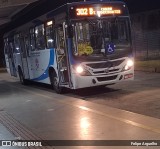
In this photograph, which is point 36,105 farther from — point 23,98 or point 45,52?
point 45,52

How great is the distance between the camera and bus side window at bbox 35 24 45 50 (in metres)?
16.4

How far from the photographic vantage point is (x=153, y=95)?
12.4 meters

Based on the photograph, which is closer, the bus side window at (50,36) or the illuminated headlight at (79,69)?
the illuminated headlight at (79,69)

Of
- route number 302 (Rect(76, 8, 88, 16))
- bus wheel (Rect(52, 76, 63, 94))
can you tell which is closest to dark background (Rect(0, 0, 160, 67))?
bus wheel (Rect(52, 76, 63, 94))

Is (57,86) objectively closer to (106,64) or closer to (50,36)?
(50,36)

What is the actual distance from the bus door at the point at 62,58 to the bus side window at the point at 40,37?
6.42ft

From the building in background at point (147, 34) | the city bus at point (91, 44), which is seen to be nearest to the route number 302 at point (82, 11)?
the city bus at point (91, 44)

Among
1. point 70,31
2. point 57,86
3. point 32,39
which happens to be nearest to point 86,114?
point 70,31

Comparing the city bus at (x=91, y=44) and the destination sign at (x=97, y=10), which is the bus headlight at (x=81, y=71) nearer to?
the city bus at (x=91, y=44)

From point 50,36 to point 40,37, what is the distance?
153 cm

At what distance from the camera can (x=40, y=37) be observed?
A: 55.2ft

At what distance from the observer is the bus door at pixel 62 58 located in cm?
1384

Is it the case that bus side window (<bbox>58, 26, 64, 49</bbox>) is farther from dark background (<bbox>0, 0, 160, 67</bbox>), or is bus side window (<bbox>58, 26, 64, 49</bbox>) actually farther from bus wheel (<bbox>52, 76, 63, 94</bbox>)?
dark background (<bbox>0, 0, 160, 67</bbox>)

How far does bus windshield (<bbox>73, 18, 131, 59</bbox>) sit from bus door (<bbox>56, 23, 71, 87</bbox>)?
0.61m
